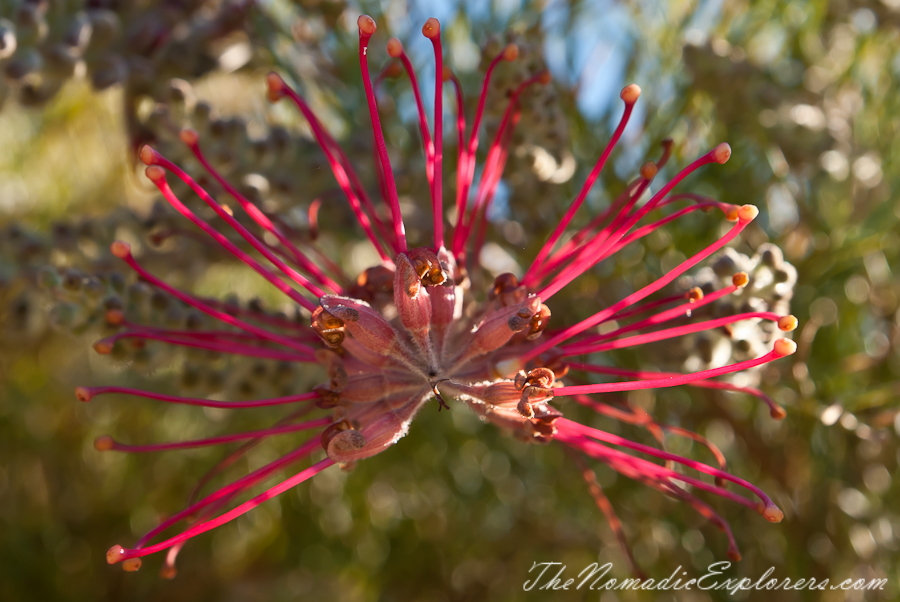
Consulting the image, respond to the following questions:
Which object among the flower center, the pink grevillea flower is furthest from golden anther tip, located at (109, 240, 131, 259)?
the flower center

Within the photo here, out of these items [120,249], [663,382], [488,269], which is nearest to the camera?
[663,382]

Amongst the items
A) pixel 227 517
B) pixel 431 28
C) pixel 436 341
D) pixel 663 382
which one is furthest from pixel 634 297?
pixel 227 517

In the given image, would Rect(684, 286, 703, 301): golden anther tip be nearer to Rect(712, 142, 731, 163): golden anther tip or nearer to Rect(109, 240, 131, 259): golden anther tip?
Rect(712, 142, 731, 163): golden anther tip

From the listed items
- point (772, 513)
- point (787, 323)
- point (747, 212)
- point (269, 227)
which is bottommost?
point (772, 513)

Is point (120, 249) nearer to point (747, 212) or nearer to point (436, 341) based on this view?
point (436, 341)

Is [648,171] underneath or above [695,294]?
above

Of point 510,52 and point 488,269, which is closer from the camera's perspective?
point 510,52

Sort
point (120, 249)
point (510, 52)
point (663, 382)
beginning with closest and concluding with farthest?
point (663, 382)
point (120, 249)
point (510, 52)

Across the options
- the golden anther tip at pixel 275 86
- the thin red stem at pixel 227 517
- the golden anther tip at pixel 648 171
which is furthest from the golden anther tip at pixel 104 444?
the golden anther tip at pixel 648 171
